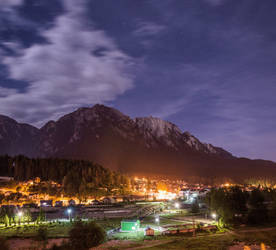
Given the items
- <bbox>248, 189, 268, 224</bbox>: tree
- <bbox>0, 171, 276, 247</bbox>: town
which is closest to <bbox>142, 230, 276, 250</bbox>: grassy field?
<bbox>0, 171, 276, 247</bbox>: town

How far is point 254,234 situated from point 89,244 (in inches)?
785

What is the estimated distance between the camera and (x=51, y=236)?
3956cm

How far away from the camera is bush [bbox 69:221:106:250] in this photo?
102ft

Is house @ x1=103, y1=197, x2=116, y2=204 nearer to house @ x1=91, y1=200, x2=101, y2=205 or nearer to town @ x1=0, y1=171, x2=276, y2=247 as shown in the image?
town @ x1=0, y1=171, x2=276, y2=247

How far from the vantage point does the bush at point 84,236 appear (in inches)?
1228

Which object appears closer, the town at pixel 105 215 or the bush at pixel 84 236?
the bush at pixel 84 236

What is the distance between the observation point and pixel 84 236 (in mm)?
31594

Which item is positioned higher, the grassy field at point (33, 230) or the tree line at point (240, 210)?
the tree line at point (240, 210)

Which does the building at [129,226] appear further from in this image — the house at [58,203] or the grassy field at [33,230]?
the house at [58,203]

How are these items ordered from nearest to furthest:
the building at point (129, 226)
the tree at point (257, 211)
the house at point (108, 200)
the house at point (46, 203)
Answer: the building at point (129, 226) < the tree at point (257, 211) < the house at point (46, 203) < the house at point (108, 200)

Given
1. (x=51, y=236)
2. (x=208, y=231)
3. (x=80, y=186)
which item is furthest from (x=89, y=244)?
(x=80, y=186)

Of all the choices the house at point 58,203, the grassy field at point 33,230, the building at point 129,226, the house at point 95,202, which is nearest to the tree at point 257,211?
the building at point 129,226

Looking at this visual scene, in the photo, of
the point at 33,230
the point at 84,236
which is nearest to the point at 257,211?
the point at 84,236

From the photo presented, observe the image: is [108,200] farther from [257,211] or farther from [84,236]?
[84,236]
